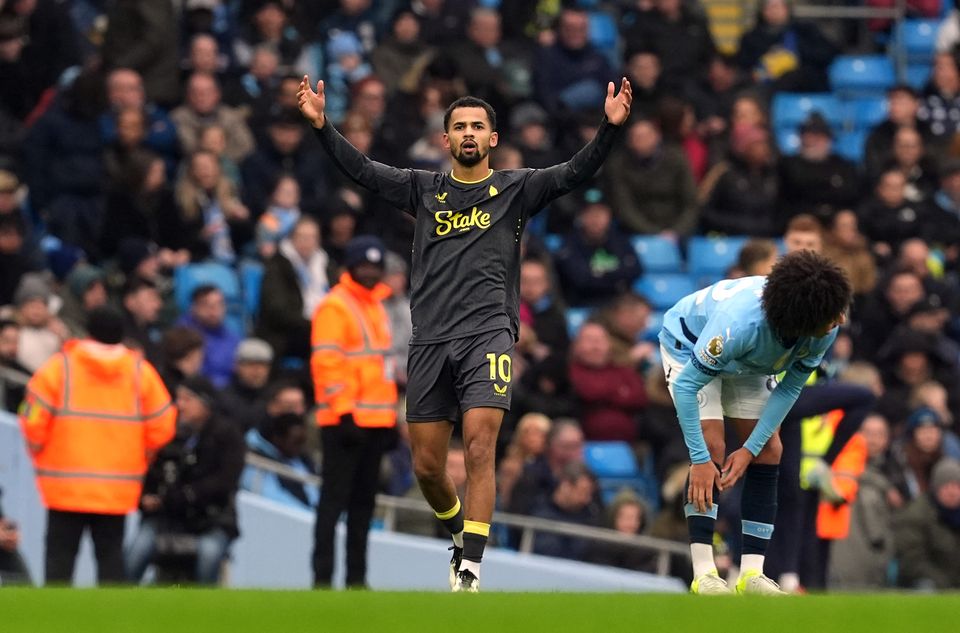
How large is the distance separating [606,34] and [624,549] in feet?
25.5

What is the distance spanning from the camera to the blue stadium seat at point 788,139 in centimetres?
2228

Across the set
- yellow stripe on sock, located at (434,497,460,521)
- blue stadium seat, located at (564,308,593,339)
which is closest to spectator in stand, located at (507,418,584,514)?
blue stadium seat, located at (564,308,593,339)

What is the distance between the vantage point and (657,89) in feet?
69.3

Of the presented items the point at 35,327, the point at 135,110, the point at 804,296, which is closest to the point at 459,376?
the point at 804,296

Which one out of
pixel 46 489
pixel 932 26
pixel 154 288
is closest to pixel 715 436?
pixel 46 489

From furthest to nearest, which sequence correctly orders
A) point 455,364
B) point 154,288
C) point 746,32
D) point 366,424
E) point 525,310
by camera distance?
point 746,32 → point 525,310 → point 154,288 → point 366,424 → point 455,364

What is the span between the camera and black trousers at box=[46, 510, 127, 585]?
44.5ft

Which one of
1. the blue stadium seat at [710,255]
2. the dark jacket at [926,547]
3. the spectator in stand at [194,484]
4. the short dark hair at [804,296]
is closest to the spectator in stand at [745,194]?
the blue stadium seat at [710,255]

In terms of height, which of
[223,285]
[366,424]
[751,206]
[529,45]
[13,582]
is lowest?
[13,582]

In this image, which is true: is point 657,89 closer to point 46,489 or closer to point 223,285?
point 223,285

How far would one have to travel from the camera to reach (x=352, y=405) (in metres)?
13.4

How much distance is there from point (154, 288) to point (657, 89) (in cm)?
651

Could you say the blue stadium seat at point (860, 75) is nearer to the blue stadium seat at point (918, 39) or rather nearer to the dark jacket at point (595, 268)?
the blue stadium seat at point (918, 39)

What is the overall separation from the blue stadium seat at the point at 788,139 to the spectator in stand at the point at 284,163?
5599 millimetres
